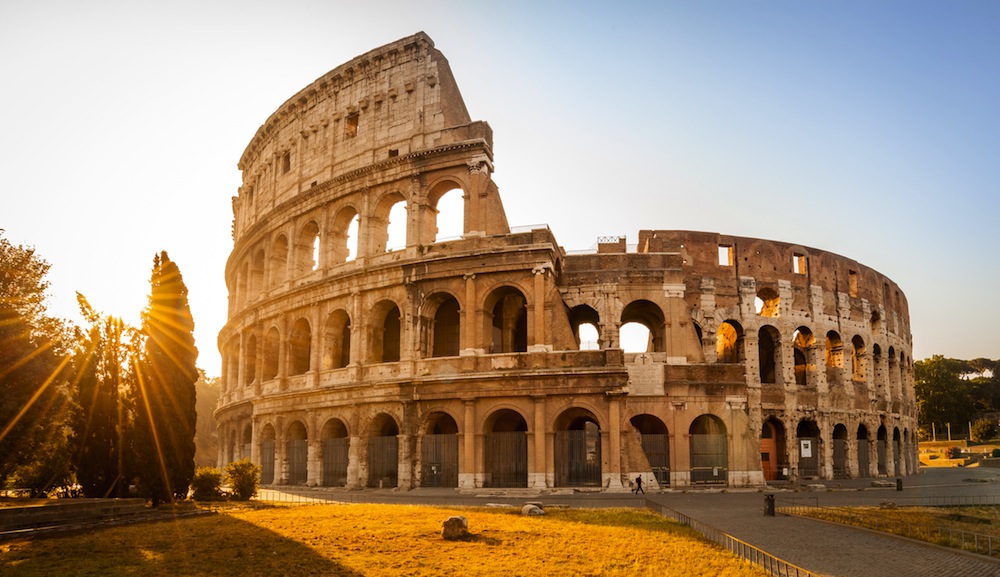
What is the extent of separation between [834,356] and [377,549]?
32009 mm

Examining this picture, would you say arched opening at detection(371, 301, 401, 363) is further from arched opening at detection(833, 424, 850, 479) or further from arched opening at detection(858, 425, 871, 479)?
arched opening at detection(858, 425, 871, 479)

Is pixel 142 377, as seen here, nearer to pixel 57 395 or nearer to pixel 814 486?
pixel 57 395

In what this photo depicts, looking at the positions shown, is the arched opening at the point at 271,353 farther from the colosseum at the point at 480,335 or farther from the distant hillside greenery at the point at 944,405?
the distant hillside greenery at the point at 944,405

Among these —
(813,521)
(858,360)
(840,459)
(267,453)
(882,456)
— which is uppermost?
(858,360)

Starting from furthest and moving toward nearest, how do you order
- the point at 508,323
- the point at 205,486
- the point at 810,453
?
1. the point at 810,453
2. the point at 508,323
3. the point at 205,486

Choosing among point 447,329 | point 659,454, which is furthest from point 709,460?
point 447,329

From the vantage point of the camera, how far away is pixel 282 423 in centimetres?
3228

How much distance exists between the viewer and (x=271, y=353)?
116 feet

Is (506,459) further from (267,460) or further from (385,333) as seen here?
(267,460)

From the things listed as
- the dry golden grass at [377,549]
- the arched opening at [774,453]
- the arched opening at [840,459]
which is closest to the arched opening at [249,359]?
the dry golden grass at [377,549]

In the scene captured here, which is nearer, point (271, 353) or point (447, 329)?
point (447, 329)

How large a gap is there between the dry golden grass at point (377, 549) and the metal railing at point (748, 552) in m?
0.32

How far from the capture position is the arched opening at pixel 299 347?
33.3 metres

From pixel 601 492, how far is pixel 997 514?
11386 mm
